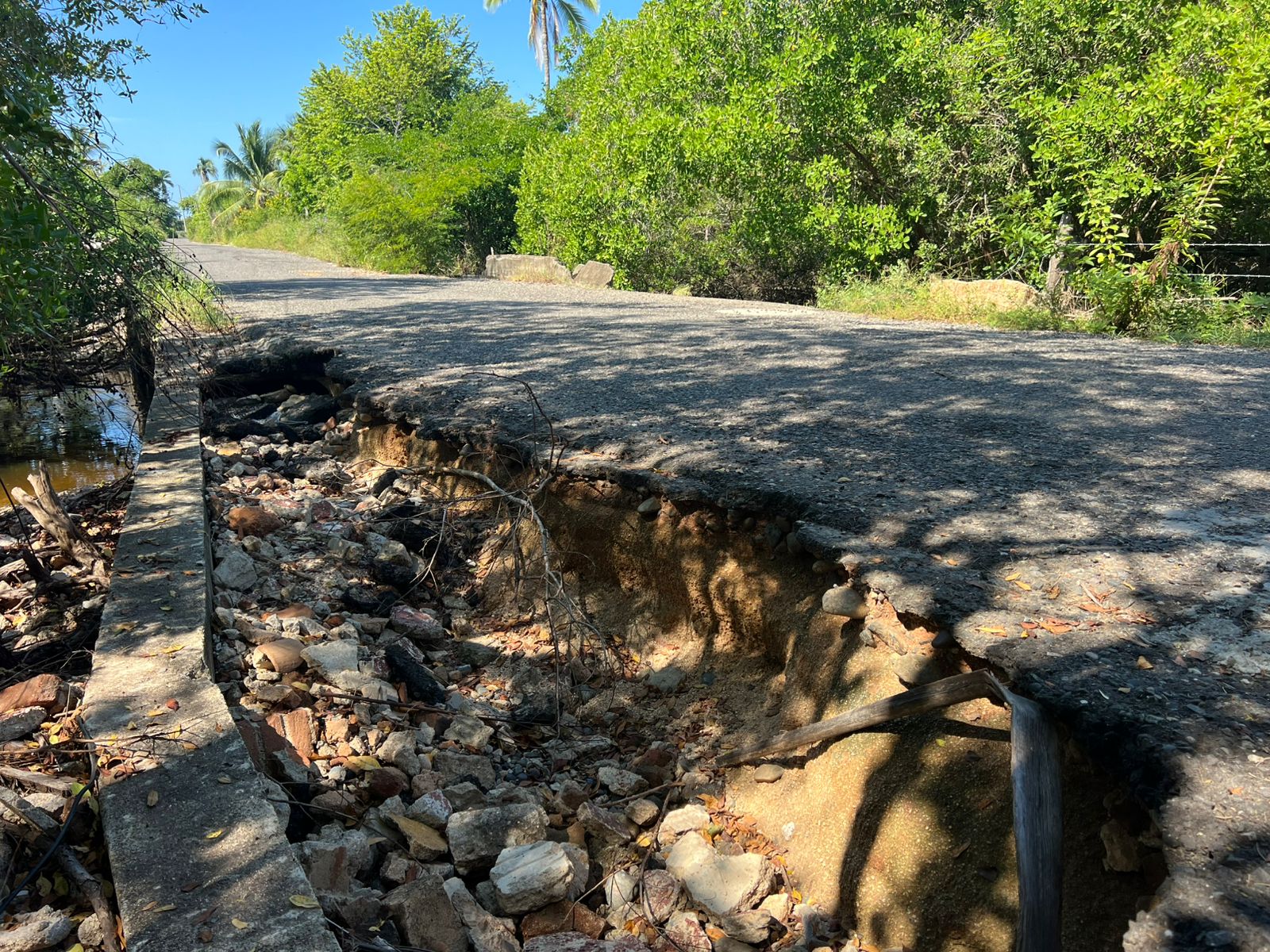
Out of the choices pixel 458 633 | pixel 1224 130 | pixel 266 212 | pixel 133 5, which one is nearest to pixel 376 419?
pixel 458 633

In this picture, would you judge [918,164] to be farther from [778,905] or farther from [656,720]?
[778,905]

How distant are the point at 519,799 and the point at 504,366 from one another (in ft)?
13.0

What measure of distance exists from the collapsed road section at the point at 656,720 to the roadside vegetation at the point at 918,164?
266 inches

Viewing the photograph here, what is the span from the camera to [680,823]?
103 inches

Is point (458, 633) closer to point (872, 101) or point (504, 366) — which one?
point (504, 366)

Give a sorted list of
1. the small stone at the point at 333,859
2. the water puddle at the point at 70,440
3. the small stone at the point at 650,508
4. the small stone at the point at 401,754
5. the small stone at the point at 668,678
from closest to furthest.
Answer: the small stone at the point at 333,859 → the small stone at the point at 401,754 → the small stone at the point at 668,678 → the small stone at the point at 650,508 → the water puddle at the point at 70,440

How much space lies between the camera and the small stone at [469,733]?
297cm

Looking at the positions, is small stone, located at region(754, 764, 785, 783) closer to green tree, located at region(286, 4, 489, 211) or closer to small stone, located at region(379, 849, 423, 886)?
small stone, located at region(379, 849, 423, 886)

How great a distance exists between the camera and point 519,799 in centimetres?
267

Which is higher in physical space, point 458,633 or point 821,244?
point 821,244

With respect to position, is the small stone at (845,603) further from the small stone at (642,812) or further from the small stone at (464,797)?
the small stone at (464,797)

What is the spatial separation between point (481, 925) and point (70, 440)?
25.1ft

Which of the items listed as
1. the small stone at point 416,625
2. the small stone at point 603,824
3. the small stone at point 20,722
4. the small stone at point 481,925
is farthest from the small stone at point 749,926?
the small stone at point 20,722

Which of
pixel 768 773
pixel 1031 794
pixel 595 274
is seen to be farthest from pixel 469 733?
pixel 595 274
